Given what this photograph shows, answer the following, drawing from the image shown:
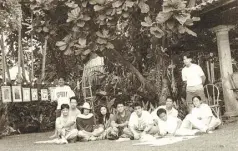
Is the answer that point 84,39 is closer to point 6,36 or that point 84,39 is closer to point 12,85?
point 12,85

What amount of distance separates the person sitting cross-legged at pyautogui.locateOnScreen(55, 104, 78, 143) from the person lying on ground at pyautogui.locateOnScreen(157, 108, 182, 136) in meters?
1.55

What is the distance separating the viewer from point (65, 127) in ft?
25.7

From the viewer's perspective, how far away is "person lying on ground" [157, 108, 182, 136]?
742cm

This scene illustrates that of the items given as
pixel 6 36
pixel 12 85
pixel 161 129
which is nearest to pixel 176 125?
pixel 161 129

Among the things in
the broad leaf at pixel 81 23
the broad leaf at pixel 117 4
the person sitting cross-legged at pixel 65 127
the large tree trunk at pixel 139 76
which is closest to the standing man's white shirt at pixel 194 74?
the large tree trunk at pixel 139 76

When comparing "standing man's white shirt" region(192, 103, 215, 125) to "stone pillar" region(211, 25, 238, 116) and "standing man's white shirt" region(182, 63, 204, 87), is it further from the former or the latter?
"stone pillar" region(211, 25, 238, 116)

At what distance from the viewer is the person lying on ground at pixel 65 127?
7672 millimetres

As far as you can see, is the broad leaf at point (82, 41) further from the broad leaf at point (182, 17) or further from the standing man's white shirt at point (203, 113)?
the standing man's white shirt at point (203, 113)

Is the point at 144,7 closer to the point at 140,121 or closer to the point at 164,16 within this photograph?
the point at 164,16

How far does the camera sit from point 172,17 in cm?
745

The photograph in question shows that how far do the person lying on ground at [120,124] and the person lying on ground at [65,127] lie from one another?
2.28 ft

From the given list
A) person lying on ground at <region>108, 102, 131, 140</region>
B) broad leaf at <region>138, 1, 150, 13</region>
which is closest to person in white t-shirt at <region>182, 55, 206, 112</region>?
broad leaf at <region>138, 1, 150, 13</region>

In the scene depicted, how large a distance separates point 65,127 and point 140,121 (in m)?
1.43

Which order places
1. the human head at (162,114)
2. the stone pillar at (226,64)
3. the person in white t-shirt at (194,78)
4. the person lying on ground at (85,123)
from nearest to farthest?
the human head at (162,114)
the person lying on ground at (85,123)
the person in white t-shirt at (194,78)
the stone pillar at (226,64)
